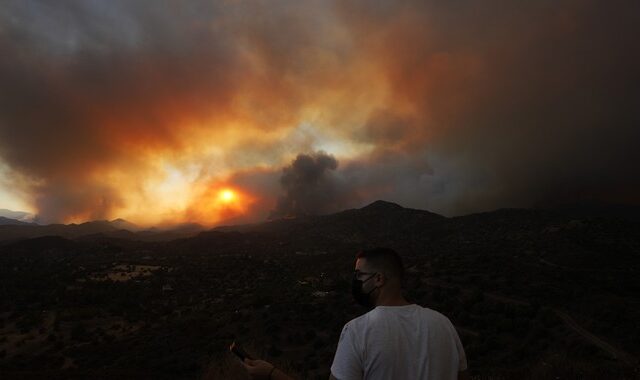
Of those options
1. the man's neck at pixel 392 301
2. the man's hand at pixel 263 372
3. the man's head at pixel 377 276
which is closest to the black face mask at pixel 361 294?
the man's head at pixel 377 276

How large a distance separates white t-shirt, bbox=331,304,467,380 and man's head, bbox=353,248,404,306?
0.27m

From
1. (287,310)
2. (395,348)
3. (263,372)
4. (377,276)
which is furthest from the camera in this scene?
(287,310)

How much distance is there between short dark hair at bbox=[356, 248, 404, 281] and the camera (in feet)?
10.3

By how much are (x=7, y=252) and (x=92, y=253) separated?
61.5ft

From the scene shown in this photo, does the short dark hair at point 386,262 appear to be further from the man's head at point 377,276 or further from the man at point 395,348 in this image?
the man at point 395,348

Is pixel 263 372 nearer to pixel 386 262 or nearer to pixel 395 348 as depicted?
pixel 395 348

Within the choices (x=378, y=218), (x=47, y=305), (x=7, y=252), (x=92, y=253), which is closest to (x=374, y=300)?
(x=47, y=305)

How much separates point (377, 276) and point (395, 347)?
2.00 feet

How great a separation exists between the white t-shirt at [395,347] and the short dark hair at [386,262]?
0.37 metres

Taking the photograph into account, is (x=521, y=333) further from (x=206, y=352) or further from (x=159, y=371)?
(x=159, y=371)

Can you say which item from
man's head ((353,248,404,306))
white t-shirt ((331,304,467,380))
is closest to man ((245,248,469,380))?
white t-shirt ((331,304,467,380))

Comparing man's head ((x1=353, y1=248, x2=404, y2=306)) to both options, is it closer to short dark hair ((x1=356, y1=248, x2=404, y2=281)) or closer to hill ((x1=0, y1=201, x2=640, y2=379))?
short dark hair ((x1=356, y1=248, x2=404, y2=281))

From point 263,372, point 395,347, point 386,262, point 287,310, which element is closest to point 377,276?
point 386,262

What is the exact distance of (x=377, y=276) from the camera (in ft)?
10.3
